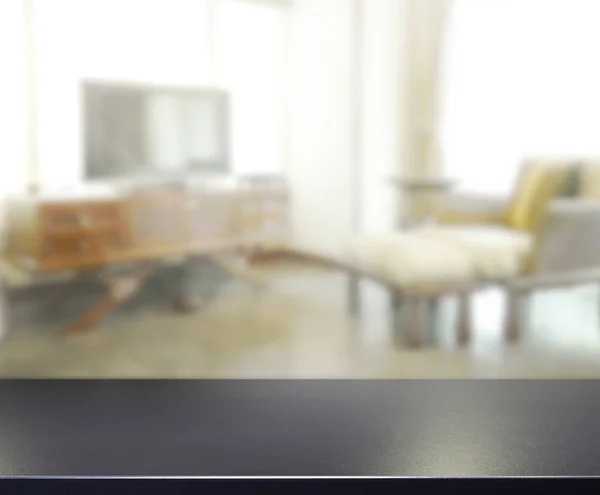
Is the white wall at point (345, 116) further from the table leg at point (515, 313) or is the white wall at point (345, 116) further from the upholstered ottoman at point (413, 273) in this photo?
the table leg at point (515, 313)

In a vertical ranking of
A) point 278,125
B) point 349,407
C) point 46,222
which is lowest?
point 349,407

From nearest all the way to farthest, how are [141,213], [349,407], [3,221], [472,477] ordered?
[472,477], [349,407], [3,221], [141,213]

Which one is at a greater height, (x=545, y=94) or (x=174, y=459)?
(x=545, y=94)

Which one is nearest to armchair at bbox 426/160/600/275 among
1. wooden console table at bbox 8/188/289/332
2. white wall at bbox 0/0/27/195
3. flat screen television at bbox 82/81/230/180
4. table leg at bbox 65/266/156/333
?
wooden console table at bbox 8/188/289/332

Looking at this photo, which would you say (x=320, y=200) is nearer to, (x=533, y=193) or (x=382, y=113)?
(x=382, y=113)

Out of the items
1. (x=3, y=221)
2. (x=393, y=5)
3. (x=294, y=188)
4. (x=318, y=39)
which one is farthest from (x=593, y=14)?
(x=3, y=221)

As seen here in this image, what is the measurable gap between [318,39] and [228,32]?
0.15 meters

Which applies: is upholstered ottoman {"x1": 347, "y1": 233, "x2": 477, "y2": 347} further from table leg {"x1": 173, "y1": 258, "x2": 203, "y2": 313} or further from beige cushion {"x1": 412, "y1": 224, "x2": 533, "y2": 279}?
table leg {"x1": 173, "y1": 258, "x2": 203, "y2": 313}

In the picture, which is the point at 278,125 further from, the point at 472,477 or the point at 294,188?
the point at 472,477

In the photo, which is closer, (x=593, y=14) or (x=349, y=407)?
(x=349, y=407)

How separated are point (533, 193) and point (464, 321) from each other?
0.28m

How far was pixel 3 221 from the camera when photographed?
1.05 m

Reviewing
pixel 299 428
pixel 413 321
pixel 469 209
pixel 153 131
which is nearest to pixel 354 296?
pixel 413 321

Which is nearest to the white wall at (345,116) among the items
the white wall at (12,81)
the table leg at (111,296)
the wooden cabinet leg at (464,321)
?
the wooden cabinet leg at (464,321)
